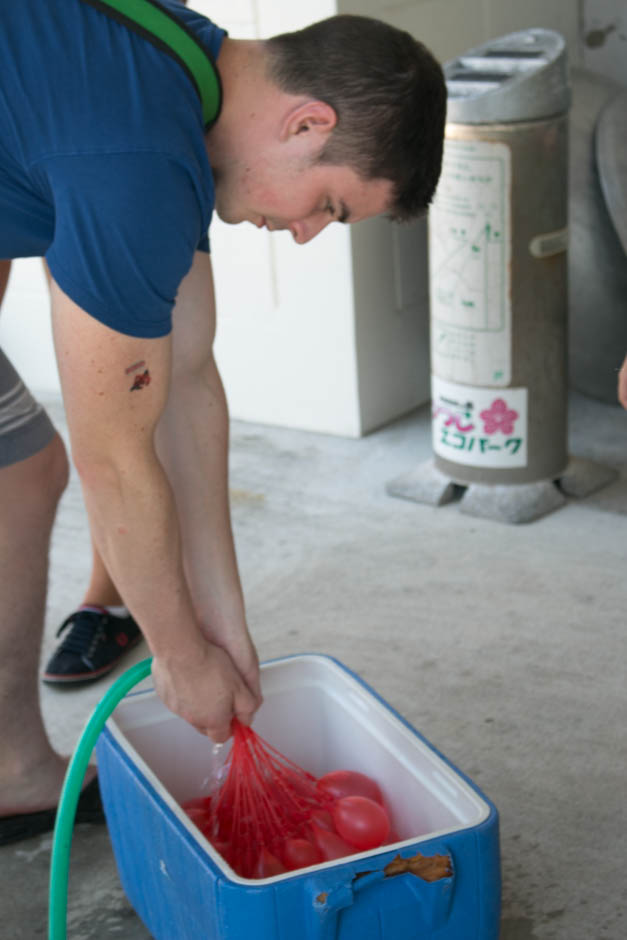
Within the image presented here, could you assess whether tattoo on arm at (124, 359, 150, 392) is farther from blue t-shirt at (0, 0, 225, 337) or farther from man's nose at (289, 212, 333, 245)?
man's nose at (289, 212, 333, 245)

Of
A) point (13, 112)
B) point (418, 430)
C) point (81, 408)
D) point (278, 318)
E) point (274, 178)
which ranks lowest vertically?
point (418, 430)

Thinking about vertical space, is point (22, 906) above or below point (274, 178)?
below

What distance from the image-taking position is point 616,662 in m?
2.22

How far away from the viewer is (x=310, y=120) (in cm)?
125

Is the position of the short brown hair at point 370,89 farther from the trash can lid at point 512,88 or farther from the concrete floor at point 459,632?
the trash can lid at point 512,88

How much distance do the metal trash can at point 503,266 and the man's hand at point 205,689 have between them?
4.71ft

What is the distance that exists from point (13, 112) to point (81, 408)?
295 millimetres

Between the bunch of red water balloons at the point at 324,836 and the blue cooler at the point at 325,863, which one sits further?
the bunch of red water balloons at the point at 324,836

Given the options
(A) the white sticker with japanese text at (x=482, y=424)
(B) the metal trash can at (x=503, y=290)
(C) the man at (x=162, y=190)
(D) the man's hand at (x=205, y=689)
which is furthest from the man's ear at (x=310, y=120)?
(A) the white sticker with japanese text at (x=482, y=424)

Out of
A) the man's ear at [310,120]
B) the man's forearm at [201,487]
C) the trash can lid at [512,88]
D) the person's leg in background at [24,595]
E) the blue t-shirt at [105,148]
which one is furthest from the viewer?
the trash can lid at [512,88]

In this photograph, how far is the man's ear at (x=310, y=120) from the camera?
4.08 feet

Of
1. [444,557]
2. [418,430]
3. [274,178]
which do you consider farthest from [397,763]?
[418,430]

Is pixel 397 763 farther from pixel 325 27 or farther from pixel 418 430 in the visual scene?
pixel 418 430

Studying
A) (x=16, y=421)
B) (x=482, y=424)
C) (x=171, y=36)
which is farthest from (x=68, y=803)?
(x=482, y=424)
